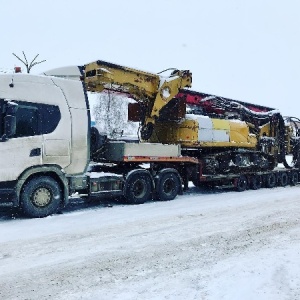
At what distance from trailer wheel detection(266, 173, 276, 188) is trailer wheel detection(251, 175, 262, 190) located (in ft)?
1.41

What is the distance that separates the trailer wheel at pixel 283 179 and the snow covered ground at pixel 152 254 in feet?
20.6

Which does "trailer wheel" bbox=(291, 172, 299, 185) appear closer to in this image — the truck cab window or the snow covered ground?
the snow covered ground

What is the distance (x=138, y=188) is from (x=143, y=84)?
2957 mm

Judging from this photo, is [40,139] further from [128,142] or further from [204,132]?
[204,132]

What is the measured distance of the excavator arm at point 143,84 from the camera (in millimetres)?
9680

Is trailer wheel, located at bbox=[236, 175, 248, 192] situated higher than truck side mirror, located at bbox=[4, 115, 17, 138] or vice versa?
truck side mirror, located at bbox=[4, 115, 17, 138]

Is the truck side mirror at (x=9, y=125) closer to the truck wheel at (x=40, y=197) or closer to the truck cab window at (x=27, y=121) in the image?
the truck cab window at (x=27, y=121)

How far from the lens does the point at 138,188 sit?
33.4ft

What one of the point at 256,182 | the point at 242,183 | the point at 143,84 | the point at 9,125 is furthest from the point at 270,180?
the point at 9,125

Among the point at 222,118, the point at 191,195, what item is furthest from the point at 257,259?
the point at 222,118

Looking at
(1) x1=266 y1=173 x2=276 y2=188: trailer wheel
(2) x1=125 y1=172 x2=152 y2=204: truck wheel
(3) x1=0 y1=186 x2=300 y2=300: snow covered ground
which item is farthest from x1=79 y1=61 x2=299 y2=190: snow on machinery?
(3) x1=0 y1=186 x2=300 y2=300: snow covered ground

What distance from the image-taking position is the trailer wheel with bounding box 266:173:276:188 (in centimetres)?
1449

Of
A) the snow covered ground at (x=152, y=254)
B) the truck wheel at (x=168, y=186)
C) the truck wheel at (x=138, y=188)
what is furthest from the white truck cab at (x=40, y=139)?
the truck wheel at (x=168, y=186)

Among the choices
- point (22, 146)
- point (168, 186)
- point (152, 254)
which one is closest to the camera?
point (152, 254)
